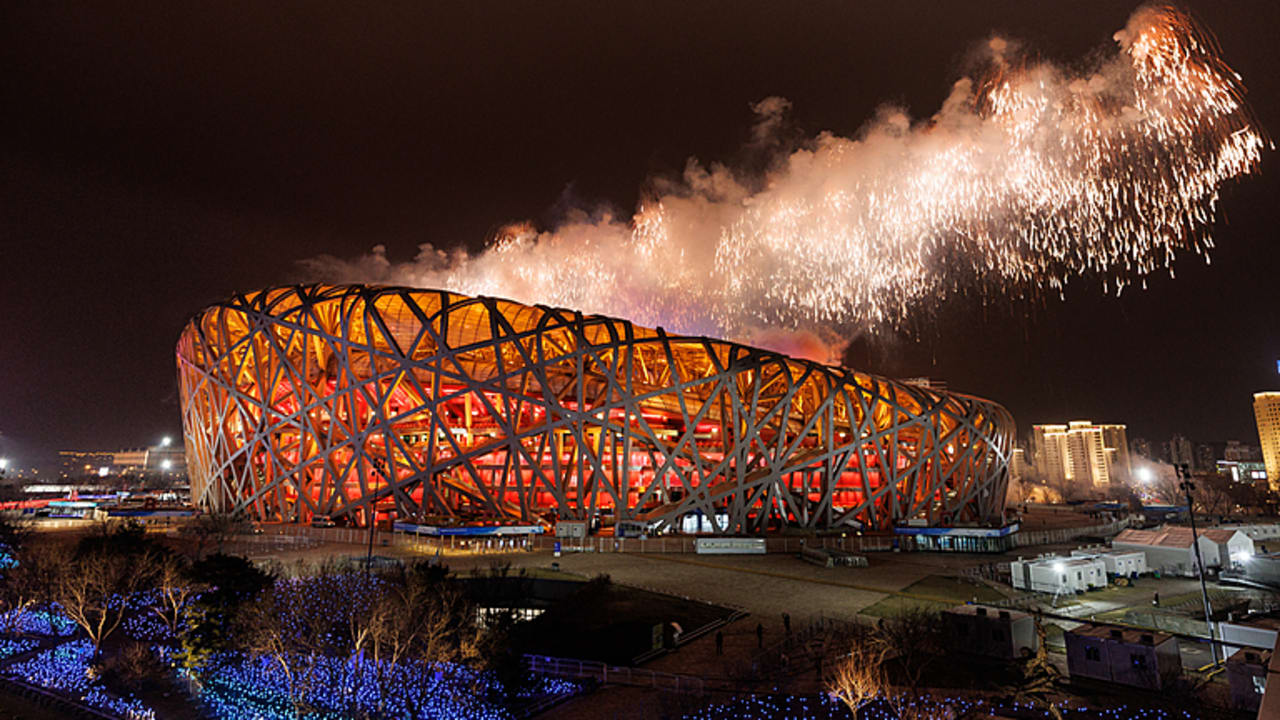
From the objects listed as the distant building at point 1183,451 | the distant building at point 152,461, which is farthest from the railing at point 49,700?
the distant building at point 1183,451

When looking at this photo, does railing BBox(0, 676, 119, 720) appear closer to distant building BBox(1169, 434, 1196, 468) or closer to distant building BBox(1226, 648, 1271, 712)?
distant building BBox(1226, 648, 1271, 712)

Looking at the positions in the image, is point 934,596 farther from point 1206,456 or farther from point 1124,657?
point 1206,456

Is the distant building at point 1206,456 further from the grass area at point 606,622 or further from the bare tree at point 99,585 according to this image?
the bare tree at point 99,585

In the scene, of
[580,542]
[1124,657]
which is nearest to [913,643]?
[1124,657]

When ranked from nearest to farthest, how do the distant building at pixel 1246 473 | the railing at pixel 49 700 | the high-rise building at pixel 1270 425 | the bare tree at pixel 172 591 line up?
the railing at pixel 49 700, the bare tree at pixel 172 591, the distant building at pixel 1246 473, the high-rise building at pixel 1270 425

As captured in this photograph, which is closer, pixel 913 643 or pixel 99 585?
pixel 913 643

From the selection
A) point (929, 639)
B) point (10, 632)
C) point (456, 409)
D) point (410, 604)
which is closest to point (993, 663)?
point (929, 639)

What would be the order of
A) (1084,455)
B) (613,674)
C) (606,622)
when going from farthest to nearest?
(1084,455)
(606,622)
(613,674)
